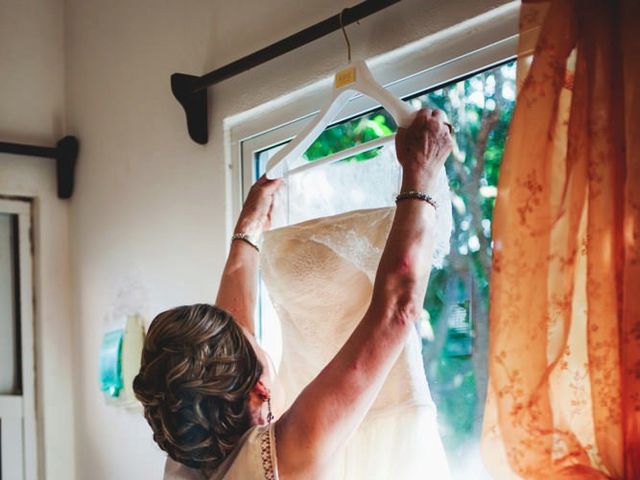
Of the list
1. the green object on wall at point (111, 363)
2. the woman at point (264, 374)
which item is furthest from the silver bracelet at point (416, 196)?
the green object on wall at point (111, 363)

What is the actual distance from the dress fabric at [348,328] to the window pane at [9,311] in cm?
148

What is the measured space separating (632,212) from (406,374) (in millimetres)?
483

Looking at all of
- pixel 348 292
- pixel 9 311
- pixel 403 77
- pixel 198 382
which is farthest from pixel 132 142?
pixel 198 382

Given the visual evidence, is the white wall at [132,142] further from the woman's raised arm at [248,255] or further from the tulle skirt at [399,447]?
the tulle skirt at [399,447]

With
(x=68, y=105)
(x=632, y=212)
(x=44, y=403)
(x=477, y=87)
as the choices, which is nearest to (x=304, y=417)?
(x=632, y=212)

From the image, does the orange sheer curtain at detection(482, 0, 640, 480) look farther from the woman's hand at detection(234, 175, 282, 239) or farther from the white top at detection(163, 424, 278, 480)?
the woman's hand at detection(234, 175, 282, 239)

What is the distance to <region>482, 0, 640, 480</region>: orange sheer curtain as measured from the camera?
1030mm

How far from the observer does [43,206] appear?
2.78 m

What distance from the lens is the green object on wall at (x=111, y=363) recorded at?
2395 millimetres

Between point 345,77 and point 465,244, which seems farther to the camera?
point 465,244

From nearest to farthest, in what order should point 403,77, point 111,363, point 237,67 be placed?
point 403,77 < point 237,67 < point 111,363

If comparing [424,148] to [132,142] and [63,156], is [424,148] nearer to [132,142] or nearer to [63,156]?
[132,142]

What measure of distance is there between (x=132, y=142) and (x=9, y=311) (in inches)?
31.2

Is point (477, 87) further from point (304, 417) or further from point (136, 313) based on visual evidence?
point (136, 313)
